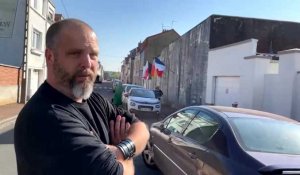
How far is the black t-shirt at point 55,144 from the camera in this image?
4.69 ft

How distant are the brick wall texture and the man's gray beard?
1786 centimetres

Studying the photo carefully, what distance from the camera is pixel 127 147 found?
1897 millimetres

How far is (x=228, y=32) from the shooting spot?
2078cm

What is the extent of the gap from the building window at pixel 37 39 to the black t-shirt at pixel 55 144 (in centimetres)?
2372

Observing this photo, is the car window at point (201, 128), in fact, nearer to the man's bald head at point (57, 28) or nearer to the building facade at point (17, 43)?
the man's bald head at point (57, 28)

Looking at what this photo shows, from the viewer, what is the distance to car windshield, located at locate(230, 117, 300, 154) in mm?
3996

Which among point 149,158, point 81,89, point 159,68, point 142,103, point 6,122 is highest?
point 159,68

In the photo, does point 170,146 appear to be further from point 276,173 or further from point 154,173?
point 276,173

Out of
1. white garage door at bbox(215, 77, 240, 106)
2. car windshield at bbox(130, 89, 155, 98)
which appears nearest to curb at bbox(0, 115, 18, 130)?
car windshield at bbox(130, 89, 155, 98)

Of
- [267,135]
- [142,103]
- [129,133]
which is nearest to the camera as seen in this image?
[129,133]

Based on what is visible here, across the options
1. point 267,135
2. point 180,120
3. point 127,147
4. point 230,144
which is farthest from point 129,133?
point 180,120

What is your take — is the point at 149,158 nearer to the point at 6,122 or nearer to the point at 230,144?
the point at 230,144

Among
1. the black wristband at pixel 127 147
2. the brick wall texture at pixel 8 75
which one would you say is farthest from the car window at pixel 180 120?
the brick wall texture at pixel 8 75

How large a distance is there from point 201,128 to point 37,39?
22507 millimetres
